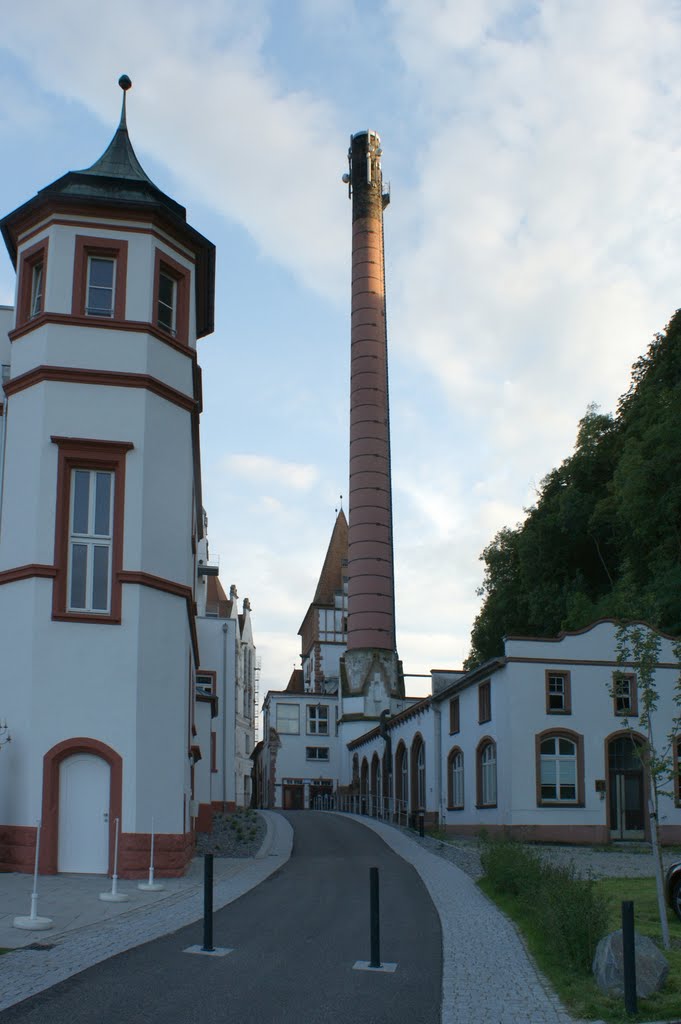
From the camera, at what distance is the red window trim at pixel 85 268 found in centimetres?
2016

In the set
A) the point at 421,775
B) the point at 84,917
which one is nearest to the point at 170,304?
the point at 84,917

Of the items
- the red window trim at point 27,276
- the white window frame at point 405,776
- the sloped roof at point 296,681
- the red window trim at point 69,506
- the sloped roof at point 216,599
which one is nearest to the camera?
the red window trim at point 69,506

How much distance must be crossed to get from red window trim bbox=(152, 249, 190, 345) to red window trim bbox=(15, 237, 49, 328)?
2133 mm

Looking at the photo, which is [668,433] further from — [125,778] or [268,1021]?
[268,1021]

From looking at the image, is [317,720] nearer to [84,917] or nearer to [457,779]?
[457,779]

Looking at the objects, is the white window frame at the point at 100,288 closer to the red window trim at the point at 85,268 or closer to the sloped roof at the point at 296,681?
the red window trim at the point at 85,268

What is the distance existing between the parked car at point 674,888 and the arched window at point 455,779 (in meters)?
23.1

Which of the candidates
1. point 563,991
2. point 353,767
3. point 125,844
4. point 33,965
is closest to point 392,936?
point 563,991

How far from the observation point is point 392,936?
1257 centimetres

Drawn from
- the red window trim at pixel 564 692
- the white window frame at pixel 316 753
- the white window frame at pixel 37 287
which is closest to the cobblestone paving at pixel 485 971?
the white window frame at pixel 37 287

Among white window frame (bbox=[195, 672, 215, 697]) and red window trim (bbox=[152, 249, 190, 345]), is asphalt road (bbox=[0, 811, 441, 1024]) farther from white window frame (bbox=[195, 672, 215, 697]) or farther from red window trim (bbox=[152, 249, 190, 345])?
white window frame (bbox=[195, 672, 215, 697])

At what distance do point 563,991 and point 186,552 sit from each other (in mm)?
13188

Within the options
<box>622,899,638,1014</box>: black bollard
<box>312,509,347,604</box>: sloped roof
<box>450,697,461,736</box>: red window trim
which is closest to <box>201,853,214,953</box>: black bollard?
<box>622,899,638,1014</box>: black bollard

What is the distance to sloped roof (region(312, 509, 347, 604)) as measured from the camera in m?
91.5
